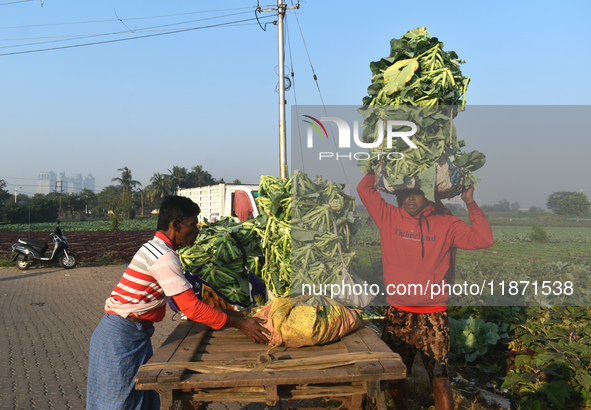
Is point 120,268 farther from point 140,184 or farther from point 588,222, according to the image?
point 140,184

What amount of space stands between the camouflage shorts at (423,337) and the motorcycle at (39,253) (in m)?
13.5

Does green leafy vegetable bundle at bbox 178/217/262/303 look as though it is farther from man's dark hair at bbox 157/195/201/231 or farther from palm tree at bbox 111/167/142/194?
palm tree at bbox 111/167/142/194

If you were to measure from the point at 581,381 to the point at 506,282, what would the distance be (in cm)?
221

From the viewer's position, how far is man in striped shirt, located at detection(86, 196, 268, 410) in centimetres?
276

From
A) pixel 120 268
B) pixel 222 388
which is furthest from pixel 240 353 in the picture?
pixel 120 268

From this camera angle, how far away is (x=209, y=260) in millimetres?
4348

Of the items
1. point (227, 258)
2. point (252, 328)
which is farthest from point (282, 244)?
point (252, 328)

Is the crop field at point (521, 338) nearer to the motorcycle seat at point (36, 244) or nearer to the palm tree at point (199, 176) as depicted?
the motorcycle seat at point (36, 244)

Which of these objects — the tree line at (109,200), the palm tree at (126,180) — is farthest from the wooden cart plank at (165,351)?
the palm tree at (126,180)

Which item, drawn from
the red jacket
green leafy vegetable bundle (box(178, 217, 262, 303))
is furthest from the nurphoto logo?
green leafy vegetable bundle (box(178, 217, 262, 303))

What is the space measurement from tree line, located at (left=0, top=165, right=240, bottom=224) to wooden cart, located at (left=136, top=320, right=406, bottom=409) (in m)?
47.6

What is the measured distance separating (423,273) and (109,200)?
52511mm

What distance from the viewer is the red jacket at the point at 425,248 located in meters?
3.42

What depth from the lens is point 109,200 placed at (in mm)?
51094
